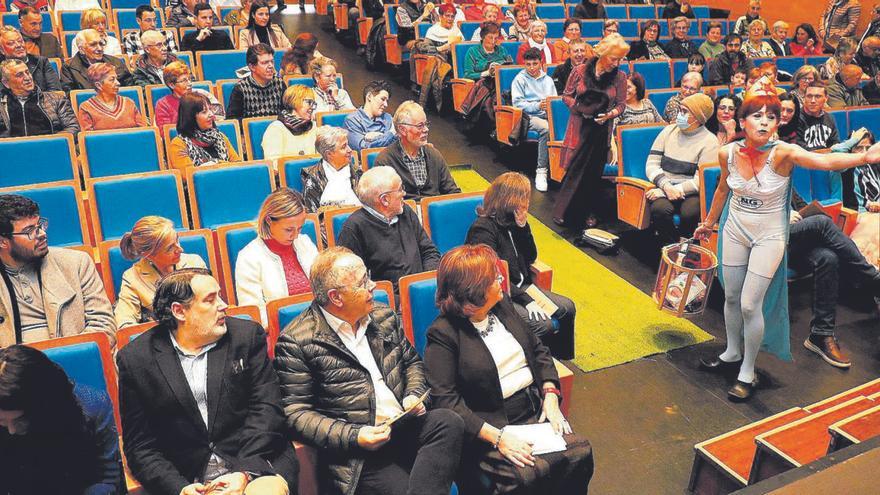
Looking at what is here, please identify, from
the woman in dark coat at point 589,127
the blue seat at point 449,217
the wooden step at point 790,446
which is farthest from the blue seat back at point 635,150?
the wooden step at point 790,446

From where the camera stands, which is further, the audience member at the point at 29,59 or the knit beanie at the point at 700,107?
the audience member at the point at 29,59

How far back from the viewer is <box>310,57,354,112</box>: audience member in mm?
4457

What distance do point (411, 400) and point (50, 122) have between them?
3010 mm

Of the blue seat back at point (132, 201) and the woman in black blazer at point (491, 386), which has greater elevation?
the blue seat back at point (132, 201)

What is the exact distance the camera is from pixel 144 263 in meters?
2.31

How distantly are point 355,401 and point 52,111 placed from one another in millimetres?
2965

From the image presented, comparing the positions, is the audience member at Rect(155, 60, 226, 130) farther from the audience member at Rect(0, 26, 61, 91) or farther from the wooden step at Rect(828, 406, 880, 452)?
the wooden step at Rect(828, 406, 880, 452)

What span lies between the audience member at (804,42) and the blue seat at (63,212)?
22.3 feet

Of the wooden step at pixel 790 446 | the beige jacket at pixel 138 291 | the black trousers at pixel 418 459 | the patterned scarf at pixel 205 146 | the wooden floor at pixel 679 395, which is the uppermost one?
the patterned scarf at pixel 205 146

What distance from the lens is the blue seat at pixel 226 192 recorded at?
3143mm

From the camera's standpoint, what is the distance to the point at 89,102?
12.8 feet

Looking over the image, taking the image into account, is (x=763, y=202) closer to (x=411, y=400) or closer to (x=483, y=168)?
(x=411, y=400)

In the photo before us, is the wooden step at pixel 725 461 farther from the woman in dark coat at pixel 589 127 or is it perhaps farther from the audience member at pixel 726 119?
the woman in dark coat at pixel 589 127

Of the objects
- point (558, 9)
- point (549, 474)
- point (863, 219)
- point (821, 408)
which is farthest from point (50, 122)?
point (558, 9)
